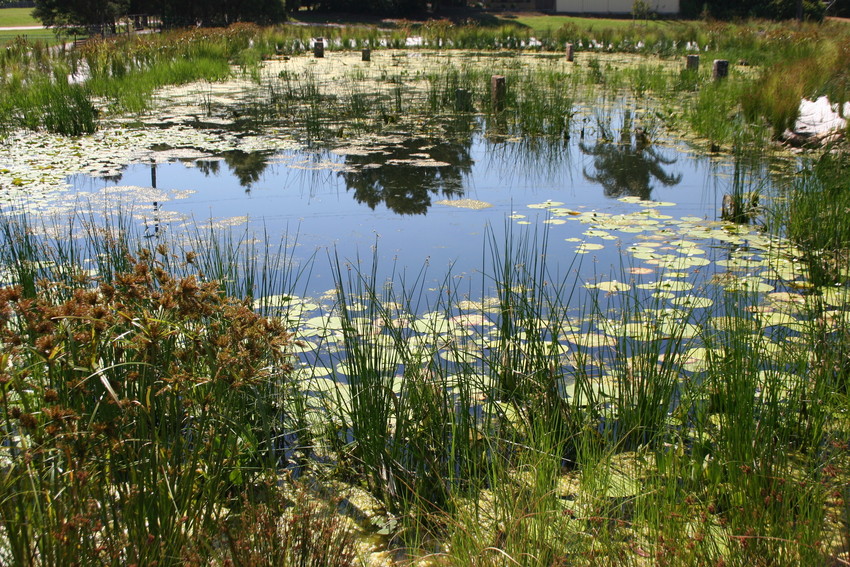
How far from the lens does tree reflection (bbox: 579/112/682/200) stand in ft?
18.3

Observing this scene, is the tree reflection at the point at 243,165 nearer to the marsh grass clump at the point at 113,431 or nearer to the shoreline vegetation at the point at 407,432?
the shoreline vegetation at the point at 407,432

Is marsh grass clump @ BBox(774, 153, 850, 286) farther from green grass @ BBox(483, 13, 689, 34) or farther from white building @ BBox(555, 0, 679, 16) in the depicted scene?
white building @ BBox(555, 0, 679, 16)

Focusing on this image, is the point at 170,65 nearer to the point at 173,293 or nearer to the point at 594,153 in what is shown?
the point at 594,153

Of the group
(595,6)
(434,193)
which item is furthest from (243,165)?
(595,6)

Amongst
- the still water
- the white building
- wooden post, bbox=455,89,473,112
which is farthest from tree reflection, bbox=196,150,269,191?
the white building

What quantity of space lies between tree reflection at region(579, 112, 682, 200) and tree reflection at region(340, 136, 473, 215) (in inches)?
43.0

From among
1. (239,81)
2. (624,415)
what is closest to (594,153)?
(624,415)

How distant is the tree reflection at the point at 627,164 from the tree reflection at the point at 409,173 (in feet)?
3.58

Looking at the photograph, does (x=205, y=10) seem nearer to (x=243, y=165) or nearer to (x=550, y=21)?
(x=550, y=21)

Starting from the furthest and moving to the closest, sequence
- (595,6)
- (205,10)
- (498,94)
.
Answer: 1. (595,6)
2. (205,10)
3. (498,94)

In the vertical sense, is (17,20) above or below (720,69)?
above

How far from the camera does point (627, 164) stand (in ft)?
20.5

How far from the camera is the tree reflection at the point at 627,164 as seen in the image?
18.3 ft

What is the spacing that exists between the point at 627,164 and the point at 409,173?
1.84 meters
